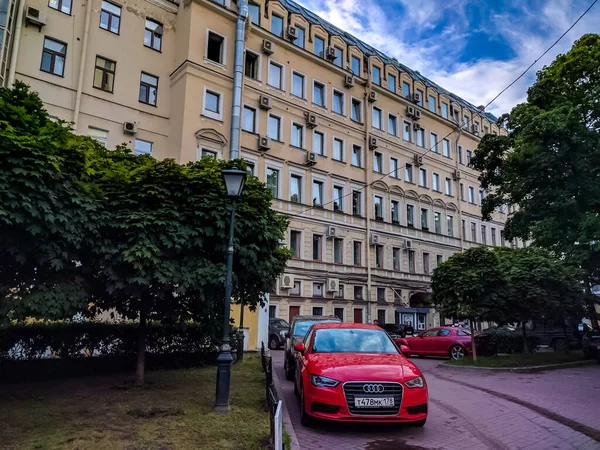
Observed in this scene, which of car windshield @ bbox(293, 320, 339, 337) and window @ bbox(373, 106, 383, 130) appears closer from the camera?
car windshield @ bbox(293, 320, 339, 337)

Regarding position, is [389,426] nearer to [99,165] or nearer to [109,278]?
[109,278]

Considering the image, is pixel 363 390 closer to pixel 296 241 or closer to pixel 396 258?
pixel 296 241

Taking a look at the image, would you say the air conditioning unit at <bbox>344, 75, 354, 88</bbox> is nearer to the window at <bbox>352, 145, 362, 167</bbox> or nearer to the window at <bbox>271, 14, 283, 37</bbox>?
the window at <bbox>352, 145, 362, 167</bbox>

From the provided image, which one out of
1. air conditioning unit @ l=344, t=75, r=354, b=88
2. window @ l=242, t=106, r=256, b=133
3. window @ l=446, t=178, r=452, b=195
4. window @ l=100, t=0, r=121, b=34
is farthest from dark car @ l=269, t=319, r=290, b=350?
window @ l=446, t=178, r=452, b=195

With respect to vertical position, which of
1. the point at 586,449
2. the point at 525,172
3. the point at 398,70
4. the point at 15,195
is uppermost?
the point at 398,70

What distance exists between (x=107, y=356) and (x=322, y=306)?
19.1m

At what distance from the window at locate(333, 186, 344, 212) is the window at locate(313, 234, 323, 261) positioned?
2794 millimetres

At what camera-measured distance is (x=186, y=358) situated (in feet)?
41.5

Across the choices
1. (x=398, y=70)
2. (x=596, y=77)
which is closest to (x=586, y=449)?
(x=596, y=77)

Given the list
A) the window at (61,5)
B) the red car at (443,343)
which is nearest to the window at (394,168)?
the red car at (443,343)

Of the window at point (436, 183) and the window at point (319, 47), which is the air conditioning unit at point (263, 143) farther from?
the window at point (436, 183)

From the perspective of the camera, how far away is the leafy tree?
19.3 meters

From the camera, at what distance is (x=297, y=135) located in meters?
30.5

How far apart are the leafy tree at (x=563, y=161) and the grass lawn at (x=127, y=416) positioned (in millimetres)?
16096
